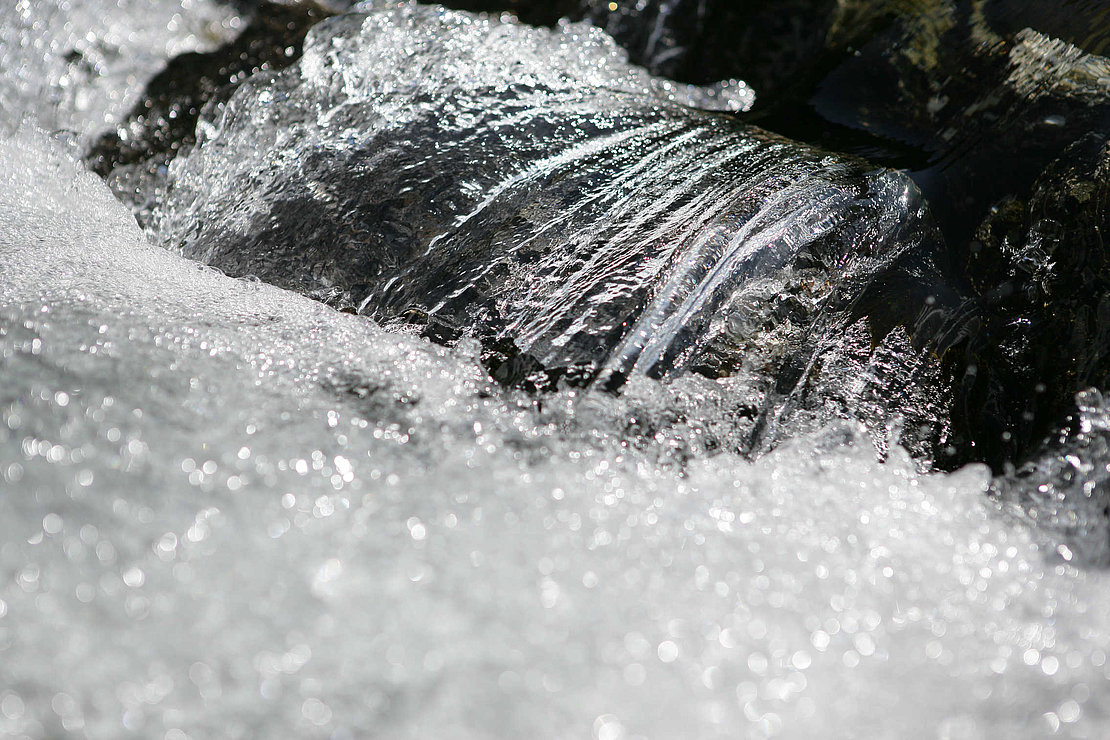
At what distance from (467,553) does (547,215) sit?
2.28 ft

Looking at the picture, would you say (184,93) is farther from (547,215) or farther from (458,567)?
(458,567)

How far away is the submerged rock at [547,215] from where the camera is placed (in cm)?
119

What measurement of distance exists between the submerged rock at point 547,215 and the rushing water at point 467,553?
32 millimetres

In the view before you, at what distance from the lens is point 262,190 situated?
161 cm

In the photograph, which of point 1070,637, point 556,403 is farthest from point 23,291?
point 1070,637

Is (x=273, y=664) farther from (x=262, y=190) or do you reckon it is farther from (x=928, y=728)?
(x=262, y=190)

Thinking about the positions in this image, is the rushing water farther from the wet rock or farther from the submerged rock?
the wet rock

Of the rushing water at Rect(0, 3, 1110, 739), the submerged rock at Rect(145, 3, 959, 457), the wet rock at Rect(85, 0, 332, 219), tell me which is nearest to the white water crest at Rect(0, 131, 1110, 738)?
the rushing water at Rect(0, 3, 1110, 739)

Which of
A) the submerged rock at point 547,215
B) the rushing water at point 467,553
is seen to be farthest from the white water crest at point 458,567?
the submerged rock at point 547,215

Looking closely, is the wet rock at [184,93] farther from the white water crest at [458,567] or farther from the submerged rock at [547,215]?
the white water crest at [458,567]

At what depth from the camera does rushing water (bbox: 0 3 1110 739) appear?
0.74 m

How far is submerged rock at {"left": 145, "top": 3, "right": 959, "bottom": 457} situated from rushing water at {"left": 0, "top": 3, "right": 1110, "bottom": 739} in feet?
0.10

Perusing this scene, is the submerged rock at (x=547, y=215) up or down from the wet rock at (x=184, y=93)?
up

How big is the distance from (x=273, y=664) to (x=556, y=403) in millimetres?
507
